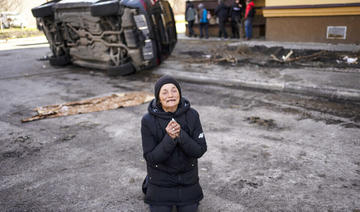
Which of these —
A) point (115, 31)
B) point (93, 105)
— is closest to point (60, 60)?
point (115, 31)

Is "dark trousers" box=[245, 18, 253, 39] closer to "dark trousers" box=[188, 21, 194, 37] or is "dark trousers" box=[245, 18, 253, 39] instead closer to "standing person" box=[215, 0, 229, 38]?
"standing person" box=[215, 0, 229, 38]

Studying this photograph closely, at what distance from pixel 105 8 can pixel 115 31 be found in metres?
0.65

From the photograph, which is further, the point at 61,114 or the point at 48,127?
the point at 61,114

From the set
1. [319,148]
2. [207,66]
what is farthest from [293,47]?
[319,148]

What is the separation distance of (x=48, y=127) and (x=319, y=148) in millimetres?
3940

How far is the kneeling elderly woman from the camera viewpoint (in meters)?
2.42

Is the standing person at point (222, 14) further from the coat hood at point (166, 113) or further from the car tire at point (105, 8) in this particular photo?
the coat hood at point (166, 113)

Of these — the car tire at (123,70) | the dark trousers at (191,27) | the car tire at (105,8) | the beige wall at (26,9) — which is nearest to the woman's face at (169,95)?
the car tire at (105,8)

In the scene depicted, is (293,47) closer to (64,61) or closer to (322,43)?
(322,43)

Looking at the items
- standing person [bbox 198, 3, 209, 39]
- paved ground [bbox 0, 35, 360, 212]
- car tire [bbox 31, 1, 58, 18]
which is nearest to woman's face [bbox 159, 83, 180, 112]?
paved ground [bbox 0, 35, 360, 212]

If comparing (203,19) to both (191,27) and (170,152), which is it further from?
(170,152)

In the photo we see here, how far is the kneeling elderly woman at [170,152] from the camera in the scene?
7.93 feet

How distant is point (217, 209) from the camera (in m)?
2.80

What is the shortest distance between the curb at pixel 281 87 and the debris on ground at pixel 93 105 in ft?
5.15
